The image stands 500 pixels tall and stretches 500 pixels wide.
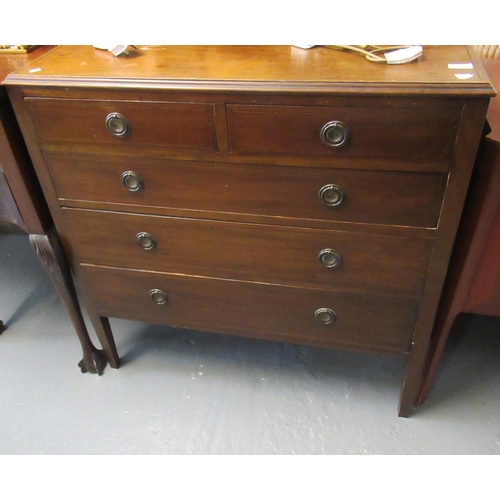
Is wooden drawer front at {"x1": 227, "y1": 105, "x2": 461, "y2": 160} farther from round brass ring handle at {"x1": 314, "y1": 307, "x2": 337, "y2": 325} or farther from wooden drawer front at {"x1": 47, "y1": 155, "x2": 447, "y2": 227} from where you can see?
round brass ring handle at {"x1": 314, "y1": 307, "x2": 337, "y2": 325}

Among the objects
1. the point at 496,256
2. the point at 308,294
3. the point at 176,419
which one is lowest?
the point at 176,419

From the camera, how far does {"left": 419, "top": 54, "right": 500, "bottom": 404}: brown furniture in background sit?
97cm

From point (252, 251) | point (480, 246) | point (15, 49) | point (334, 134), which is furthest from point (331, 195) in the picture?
point (15, 49)

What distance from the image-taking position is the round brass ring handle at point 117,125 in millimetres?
1006

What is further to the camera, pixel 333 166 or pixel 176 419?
pixel 176 419

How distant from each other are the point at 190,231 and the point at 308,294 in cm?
32

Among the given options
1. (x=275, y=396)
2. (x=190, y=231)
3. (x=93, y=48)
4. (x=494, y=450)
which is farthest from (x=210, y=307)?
(x=494, y=450)

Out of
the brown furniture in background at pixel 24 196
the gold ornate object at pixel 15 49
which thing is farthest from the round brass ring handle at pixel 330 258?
the gold ornate object at pixel 15 49

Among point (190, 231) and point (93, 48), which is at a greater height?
point (93, 48)

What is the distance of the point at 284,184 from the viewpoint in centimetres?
102

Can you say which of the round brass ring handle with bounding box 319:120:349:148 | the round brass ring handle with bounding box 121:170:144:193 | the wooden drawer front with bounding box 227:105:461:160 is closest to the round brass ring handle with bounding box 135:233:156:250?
the round brass ring handle with bounding box 121:170:144:193

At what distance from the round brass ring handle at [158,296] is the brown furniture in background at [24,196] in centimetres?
24

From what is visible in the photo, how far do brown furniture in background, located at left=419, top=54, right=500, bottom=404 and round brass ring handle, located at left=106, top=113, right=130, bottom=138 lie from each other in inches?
28.6
